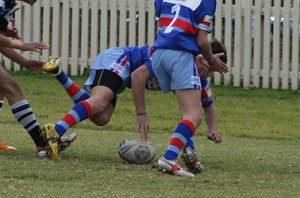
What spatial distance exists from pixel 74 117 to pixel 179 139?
1.24 meters

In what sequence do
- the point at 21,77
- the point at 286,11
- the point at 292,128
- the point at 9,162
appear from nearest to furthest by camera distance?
the point at 9,162, the point at 292,128, the point at 286,11, the point at 21,77

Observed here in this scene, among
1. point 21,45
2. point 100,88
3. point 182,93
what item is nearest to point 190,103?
point 182,93

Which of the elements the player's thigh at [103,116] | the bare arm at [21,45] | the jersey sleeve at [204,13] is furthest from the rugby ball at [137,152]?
the jersey sleeve at [204,13]

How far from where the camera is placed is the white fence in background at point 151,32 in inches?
691

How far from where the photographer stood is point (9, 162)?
392 inches

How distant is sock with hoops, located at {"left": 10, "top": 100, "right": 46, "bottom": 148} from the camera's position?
1056 centimetres

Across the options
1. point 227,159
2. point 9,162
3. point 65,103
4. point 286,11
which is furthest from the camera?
point 286,11

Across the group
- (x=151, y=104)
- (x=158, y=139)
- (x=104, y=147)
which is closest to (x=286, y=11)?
(x=151, y=104)

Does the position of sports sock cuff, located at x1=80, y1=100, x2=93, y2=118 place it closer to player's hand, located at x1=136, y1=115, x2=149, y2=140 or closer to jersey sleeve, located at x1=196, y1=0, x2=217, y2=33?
player's hand, located at x1=136, y1=115, x2=149, y2=140

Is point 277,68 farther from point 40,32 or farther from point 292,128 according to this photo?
point 40,32

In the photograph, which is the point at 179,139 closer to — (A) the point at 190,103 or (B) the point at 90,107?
(A) the point at 190,103

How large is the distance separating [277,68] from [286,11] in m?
0.92

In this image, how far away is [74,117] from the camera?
10344 millimetres

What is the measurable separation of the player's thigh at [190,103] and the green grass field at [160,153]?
520 millimetres
